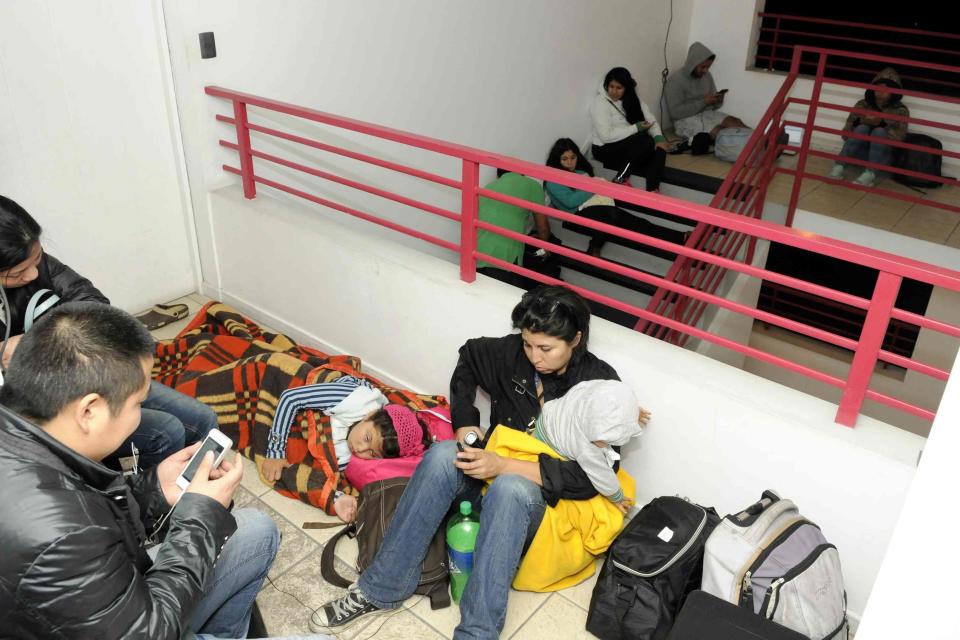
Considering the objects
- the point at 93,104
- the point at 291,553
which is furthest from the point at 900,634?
the point at 93,104

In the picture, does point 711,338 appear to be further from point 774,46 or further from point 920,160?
point 774,46

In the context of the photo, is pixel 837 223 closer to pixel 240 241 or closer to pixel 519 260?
pixel 519 260

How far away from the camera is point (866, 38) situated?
5.85 meters

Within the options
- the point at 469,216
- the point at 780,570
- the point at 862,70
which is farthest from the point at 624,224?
the point at 780,570

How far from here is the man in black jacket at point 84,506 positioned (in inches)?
48.2

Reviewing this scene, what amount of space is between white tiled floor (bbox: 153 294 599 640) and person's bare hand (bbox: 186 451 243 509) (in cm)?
79

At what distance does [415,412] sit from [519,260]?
1744 mm

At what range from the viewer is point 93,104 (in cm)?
336

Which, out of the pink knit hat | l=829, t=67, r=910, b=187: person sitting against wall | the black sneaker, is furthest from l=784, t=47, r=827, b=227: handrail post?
the black sneaker

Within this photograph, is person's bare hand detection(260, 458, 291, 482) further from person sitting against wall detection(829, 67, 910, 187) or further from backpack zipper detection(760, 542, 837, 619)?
person sitting against wall detection(829, 67, 910, 187)

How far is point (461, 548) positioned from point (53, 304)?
54.3 inches

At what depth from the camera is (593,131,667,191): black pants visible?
5652 mm

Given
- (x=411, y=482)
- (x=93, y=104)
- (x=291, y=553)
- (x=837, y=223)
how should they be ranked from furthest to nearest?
(x=837, y=223)
(x=93, y=104)
(x=291, y=553)
(x=411, y=482)

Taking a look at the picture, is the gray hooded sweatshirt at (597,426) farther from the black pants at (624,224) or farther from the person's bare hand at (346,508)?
the black pants at (624,224)
